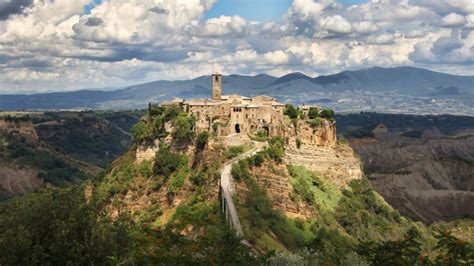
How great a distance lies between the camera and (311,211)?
2557 inches

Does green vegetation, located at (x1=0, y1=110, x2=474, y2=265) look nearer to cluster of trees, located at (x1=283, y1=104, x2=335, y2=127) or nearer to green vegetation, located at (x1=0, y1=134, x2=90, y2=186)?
cluster of trees, located at (x1=283, y1=104, x2=335, y2=127)

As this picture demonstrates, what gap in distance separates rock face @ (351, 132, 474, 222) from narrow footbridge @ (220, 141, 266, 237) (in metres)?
58.3

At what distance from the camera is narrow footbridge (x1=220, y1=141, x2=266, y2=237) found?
175ft

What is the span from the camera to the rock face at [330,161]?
240 ft

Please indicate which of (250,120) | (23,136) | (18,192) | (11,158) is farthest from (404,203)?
(23,136)

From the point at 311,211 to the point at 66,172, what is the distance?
110529 millimetres

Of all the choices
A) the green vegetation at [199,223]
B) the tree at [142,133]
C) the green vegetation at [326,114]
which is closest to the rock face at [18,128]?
the green vegetation at [199,223]

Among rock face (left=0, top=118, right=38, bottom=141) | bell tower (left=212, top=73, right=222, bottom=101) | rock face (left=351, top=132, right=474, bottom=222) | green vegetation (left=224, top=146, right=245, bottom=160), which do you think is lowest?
rock face (left=351, top=132, right=474, bottom=222)

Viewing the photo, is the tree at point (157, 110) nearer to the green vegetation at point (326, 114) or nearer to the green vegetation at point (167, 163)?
the green vegetation at point (167, 163)

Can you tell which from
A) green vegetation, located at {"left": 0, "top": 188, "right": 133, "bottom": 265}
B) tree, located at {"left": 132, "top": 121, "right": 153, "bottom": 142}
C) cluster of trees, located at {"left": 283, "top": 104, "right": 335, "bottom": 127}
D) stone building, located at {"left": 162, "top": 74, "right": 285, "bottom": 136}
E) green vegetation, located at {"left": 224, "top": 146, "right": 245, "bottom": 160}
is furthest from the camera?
cluster of trees, located at {"left": 283, "top": 104, "right": 335, "bottom": 127}

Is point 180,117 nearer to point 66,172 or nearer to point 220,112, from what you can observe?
point 220,112

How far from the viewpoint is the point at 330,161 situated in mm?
76438

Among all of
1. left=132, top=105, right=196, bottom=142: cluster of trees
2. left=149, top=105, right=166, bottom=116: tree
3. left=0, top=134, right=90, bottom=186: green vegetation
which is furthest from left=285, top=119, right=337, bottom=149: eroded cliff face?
left=0, top=134, right=90, bottom=186: green vegetation

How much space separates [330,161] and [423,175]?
7501 centimetres
